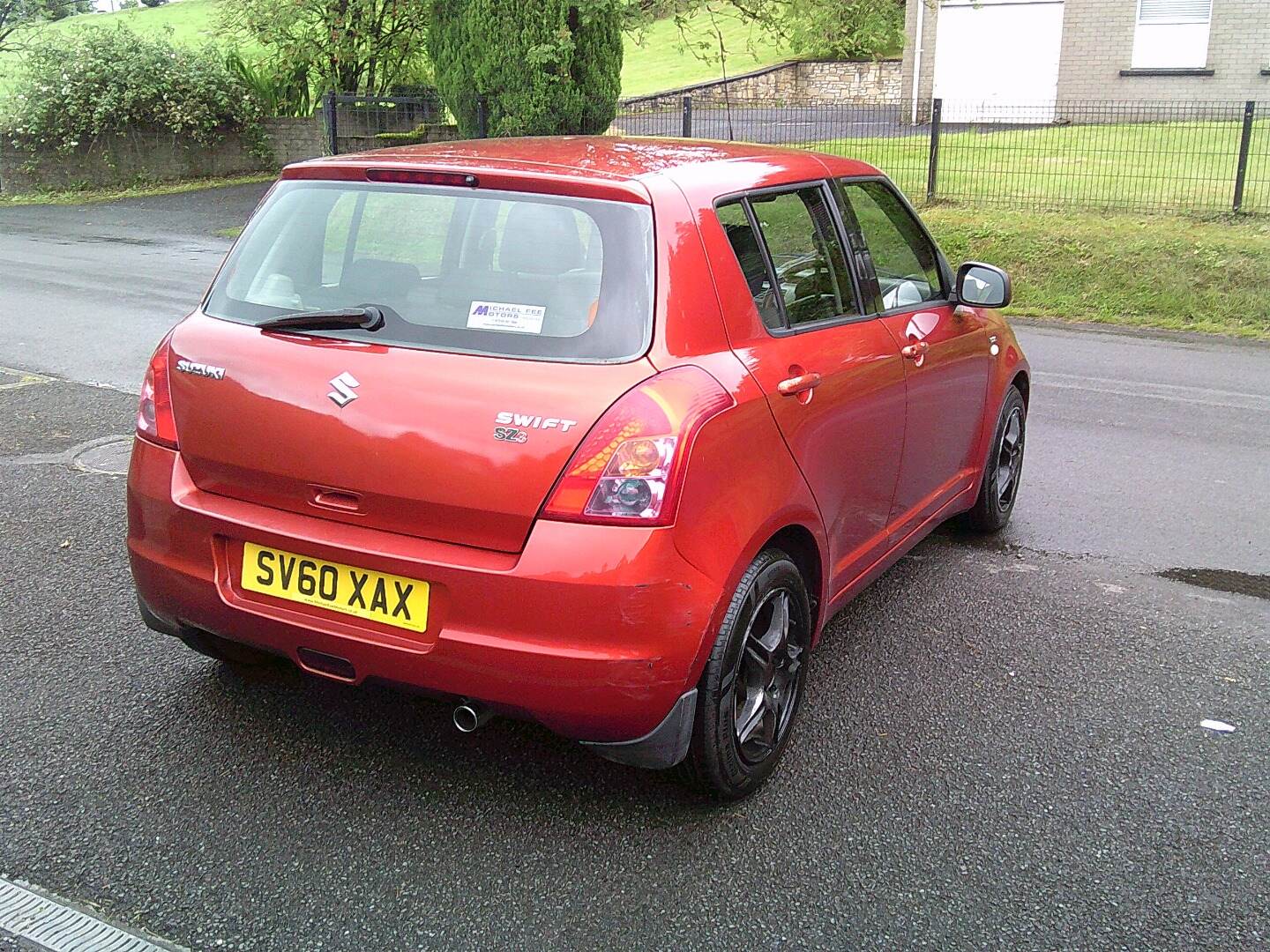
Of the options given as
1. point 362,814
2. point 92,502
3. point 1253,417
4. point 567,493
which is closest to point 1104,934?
point 567,493

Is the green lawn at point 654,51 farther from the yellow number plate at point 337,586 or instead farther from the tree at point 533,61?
the yellow number plate at point 337,586

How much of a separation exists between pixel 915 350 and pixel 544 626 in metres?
2.05

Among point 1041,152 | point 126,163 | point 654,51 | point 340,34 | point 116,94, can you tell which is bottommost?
point 126,163

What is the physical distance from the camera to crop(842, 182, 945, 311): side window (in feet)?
14.6

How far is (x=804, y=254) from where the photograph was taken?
405 centimetres

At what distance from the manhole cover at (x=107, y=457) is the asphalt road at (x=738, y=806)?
0.88 metres

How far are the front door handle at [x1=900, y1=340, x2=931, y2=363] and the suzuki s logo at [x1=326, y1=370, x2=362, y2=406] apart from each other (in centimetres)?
200

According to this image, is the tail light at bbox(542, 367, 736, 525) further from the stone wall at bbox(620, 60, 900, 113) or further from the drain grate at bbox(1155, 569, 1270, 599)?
the stone wall at bbox(620, 60, 900, 113)

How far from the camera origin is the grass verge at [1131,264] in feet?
40.5

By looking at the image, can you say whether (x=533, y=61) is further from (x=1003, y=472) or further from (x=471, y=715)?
(x=471, y=715)

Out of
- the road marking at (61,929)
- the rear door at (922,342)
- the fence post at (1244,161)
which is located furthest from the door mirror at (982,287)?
the fence post at (1244,161)

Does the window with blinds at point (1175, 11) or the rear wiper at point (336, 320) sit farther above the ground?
the window with blinds at point (1175, 11)

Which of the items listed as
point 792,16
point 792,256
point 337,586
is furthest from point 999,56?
point 337,586

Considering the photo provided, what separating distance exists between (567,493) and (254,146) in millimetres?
23759
